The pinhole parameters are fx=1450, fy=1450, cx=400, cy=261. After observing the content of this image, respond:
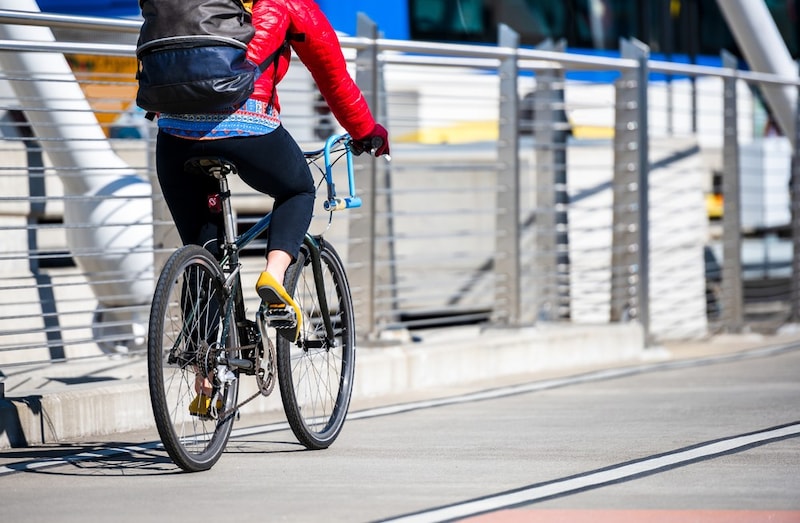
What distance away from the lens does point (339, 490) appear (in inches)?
183

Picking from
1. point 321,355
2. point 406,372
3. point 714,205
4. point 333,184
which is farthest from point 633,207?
point 714,205

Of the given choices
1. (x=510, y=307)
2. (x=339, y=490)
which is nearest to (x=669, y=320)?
(x=510, y=307)

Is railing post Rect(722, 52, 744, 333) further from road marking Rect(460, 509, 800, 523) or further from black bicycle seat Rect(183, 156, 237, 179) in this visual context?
road marking Rect(460, 509, 800, 523)

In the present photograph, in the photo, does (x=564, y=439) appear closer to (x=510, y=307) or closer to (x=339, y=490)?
(x=339, y=490)

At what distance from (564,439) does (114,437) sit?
1.90m

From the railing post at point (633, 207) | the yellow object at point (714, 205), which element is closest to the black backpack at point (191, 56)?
the railing post at point (633, 207)

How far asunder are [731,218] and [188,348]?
7.67 metres

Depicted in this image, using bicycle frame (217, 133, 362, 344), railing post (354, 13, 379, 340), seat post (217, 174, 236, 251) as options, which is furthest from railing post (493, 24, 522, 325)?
seat post (217, 174, 236, 251)

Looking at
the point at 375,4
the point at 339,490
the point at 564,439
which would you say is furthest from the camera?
the point at 375,4

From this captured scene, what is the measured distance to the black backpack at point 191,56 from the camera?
477cm

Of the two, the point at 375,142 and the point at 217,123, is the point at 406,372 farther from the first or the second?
the point at 217,123

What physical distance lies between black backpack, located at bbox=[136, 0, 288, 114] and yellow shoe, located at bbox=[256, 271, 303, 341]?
64 cm

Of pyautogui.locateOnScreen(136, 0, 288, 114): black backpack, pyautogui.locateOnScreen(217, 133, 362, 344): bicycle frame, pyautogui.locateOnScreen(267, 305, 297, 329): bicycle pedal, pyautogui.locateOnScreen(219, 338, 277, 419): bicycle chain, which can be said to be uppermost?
pyautogui.locateOnScreen(136, 0, 288, 114): black backpack

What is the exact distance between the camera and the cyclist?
16.5 ft
